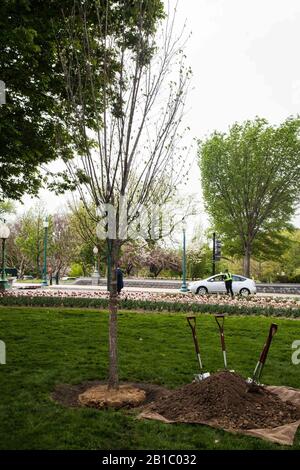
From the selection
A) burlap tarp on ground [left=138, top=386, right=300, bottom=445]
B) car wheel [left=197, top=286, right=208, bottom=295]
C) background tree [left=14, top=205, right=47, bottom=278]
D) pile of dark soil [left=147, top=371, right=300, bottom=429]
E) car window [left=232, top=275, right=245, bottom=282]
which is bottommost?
burlap tarp on ground [left=138, top=386, right=300, bottom=445]

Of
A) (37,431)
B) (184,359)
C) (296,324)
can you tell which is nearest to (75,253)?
(296,324)

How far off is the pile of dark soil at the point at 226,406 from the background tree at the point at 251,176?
1049 inches

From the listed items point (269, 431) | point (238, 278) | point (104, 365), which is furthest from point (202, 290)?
point (269, 431)

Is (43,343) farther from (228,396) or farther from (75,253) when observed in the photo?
(75,253)

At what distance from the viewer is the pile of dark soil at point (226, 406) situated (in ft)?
17.1

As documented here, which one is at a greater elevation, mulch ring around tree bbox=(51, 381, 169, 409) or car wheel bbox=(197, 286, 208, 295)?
car wheel bbox=(197, 286, 208, 295)

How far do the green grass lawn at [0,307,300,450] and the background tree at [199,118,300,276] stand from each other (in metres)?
19.9

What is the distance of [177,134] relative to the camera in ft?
21.0

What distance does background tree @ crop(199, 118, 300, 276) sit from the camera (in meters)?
31.2

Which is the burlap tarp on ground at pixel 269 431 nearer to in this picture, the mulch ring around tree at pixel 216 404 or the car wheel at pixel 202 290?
the mulch ring around tree at pixel 216 404

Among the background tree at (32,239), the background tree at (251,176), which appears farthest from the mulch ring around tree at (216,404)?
the background tree at (32,239)

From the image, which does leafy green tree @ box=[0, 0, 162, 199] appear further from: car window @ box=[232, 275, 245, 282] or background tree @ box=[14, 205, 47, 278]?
background tree @ box=[14, 205, 47, 278]

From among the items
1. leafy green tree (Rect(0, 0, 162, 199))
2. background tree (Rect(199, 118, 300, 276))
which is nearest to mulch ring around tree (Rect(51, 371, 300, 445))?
leafy green tree (Rect(0, 0, 162, 199))

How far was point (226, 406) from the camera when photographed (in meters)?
5.37
